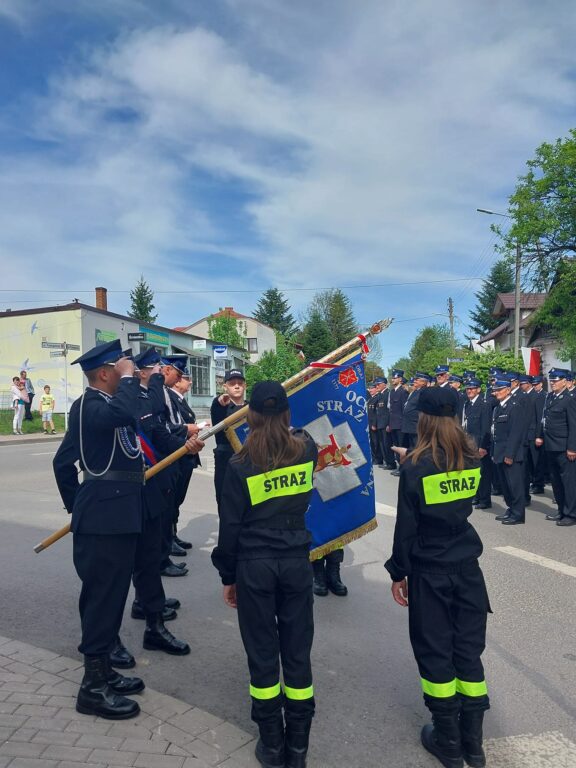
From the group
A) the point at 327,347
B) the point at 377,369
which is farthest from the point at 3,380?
the point at 377,369

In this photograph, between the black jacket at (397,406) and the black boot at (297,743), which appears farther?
the black jacket at (397,406)

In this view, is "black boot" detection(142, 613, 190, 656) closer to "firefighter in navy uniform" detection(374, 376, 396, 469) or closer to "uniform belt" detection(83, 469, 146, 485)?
"uniform belt" detection(83, 469, 146, 485)

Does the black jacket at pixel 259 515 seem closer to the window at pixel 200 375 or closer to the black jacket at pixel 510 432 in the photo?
the black jacket at pixel 510 432

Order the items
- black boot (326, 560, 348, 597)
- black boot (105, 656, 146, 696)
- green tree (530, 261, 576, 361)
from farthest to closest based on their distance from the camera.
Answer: green tree (530, 261, 576, 361), black boot (326, 560, 348, 597), black boot (105, 656, 146, 696)

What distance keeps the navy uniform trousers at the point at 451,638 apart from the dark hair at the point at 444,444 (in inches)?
20.1

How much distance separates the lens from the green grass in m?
24.1

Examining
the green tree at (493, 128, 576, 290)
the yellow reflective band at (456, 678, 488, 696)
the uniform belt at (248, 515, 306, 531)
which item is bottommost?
the yellow reflective band at (456, 678, 488, 696)

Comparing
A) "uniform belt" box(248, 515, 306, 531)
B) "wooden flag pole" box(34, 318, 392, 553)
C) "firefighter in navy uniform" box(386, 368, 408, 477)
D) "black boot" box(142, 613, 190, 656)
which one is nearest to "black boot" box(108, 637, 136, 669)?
"black boot" box(142, 613, 190, 656)

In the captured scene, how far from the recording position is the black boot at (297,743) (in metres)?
2.87

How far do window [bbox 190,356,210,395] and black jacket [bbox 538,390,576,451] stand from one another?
3838 cm

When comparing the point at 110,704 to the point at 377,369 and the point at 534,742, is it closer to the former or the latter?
the point at 534,742

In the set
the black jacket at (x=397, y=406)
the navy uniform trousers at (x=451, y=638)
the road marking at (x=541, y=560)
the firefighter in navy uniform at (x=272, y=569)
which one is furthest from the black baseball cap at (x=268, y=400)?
the black jacket at (x=397, y=406)

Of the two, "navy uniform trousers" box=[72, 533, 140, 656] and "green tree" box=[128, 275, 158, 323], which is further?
"green tree" box=[128, 275, 158, 323]

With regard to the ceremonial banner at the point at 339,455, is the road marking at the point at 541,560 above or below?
below
